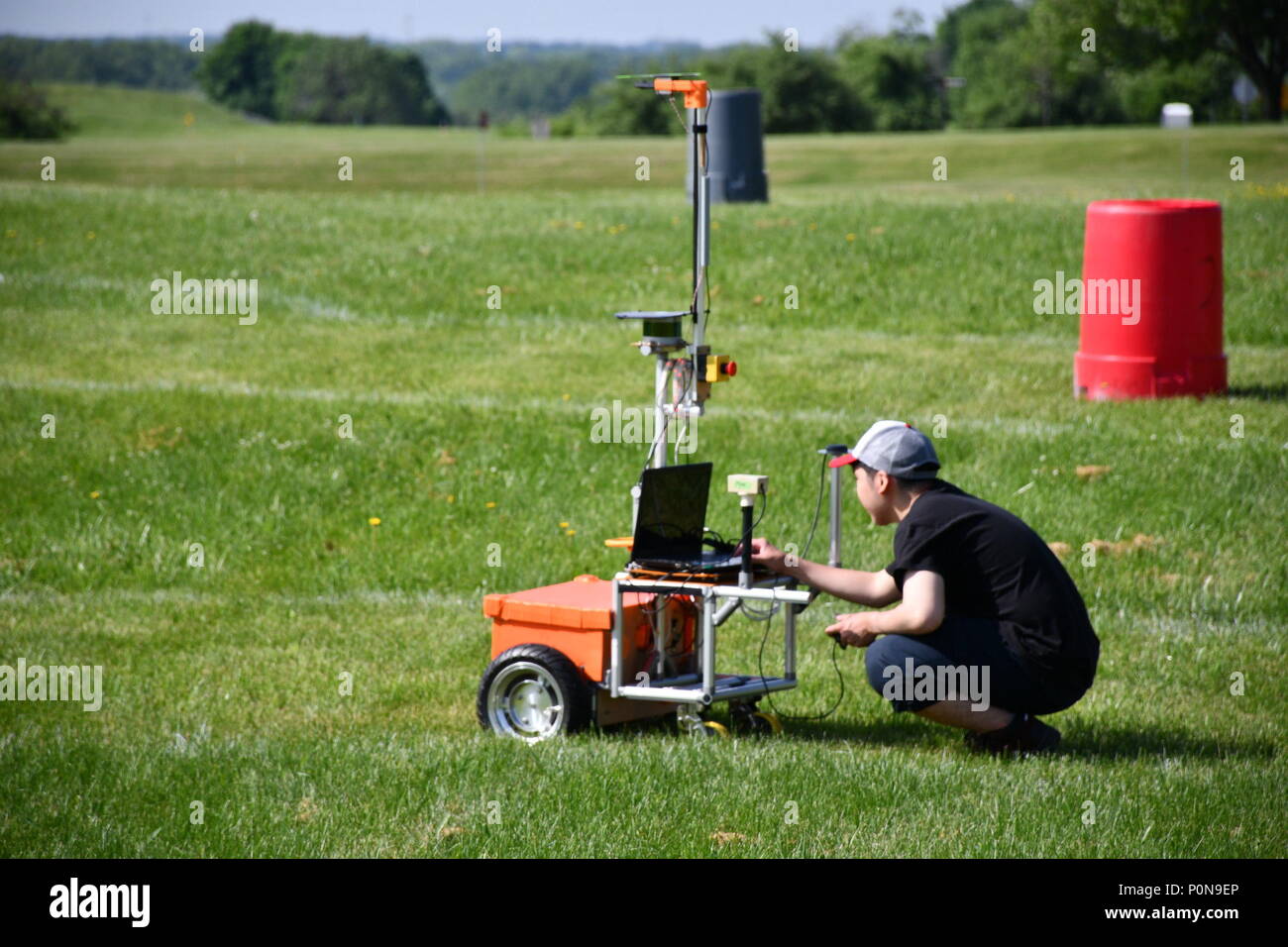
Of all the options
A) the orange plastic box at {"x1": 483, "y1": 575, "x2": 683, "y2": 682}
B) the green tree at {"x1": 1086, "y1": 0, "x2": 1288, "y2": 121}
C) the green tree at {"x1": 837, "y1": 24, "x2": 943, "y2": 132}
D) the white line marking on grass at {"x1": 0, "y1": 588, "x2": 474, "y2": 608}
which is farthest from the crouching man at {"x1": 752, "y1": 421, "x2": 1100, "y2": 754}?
the green tree at {"x1": 837, "y1": 24, "x2": 943, "y2": 132}

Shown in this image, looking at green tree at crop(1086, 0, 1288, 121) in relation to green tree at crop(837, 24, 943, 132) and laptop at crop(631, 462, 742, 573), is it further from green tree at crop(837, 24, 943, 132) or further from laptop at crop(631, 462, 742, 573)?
laptop at crop(631, 462, 742, 573)

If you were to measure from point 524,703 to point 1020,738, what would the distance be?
7.24 feet

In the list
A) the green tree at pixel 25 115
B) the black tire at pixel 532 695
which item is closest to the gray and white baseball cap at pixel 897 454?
the black tire at pixel 532 695

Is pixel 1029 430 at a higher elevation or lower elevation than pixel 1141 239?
lower

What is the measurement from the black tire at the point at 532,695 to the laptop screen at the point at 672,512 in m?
0.63

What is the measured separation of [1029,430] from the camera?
41.2 feet

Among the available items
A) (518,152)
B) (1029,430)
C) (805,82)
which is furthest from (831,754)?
(805,82)

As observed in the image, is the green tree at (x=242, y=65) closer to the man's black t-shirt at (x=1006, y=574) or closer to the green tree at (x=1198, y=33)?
the green tree at (x=1198, y=33)

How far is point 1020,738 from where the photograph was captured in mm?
7070

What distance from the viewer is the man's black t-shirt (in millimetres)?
6695

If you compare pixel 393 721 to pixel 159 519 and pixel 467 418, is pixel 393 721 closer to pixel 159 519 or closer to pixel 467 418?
pixel 159 519

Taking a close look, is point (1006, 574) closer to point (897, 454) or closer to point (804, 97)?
point (897, 454)

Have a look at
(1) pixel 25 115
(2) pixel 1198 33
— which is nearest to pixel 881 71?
(2) pixel 1198 33
